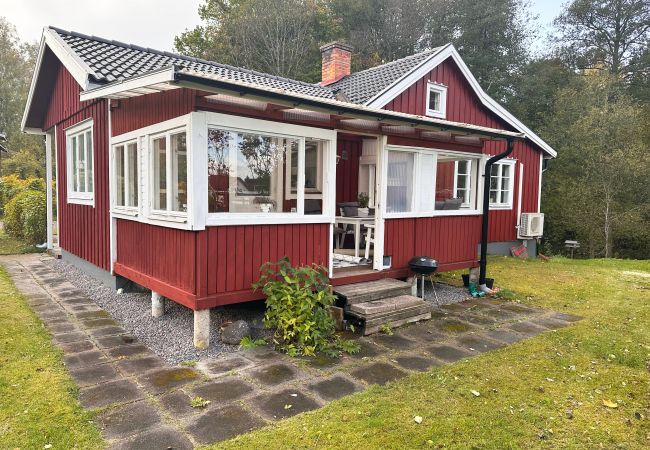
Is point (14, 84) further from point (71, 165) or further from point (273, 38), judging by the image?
point (71, 165)

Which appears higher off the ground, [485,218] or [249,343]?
[485,218]

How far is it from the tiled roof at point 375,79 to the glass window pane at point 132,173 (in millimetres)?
4800

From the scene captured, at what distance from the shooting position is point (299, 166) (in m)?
5.01

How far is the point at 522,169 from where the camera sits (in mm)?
12242

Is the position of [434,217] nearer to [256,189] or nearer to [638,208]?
[256,189]

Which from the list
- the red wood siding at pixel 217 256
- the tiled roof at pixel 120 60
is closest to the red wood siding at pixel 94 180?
the tiled roof at pixel 120 60

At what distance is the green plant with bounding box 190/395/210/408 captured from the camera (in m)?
3.29

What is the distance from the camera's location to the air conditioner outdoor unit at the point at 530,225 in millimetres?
12203

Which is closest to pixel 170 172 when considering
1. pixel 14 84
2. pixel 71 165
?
pixel 71 165

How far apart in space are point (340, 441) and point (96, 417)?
1760 millimetres

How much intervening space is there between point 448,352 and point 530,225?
8996 mm

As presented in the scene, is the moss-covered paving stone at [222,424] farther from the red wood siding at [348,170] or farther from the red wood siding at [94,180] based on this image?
the red wood siding at [348,170]

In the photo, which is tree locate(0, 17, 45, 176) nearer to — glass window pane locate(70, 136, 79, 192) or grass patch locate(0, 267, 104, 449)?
glass window pane locate(70, 136, 79, 192)

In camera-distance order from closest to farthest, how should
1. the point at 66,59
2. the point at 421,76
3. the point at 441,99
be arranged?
1. the point at 66,59
2. the point at 421,76
3. the point at 441,99
